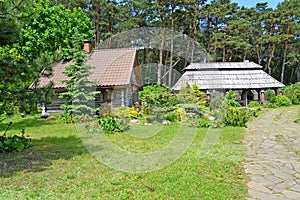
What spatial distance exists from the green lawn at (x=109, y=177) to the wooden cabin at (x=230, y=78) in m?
15.6

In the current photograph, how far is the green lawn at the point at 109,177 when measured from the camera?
343 centimetres

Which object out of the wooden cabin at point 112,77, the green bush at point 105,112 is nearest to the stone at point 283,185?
the green bush at point 105,112

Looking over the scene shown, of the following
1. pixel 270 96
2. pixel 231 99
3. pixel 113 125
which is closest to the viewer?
pixel 113 125

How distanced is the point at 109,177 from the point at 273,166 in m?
3.27

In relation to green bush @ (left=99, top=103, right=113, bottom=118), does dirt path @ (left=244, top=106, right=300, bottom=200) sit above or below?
below

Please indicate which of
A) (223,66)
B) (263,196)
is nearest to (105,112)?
(263,196)

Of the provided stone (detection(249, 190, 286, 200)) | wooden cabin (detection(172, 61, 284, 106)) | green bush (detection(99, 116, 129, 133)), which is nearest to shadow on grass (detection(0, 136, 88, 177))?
green bush (detection(99, 116, 129, 133))

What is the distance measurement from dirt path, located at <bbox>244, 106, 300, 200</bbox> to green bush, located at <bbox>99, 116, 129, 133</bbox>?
A: 4.45 metres

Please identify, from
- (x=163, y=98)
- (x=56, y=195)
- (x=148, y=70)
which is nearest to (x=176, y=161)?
(x=56, y=195)

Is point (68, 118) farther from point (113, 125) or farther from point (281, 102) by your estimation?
point (281, 102)

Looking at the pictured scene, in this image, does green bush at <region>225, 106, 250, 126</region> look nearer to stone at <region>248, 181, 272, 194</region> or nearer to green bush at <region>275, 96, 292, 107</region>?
stone at <region>248, 181, 272, 194</region>

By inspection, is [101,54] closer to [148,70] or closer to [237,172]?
[148,70]

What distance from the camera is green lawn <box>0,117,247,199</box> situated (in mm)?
3426

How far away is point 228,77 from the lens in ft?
73.3
